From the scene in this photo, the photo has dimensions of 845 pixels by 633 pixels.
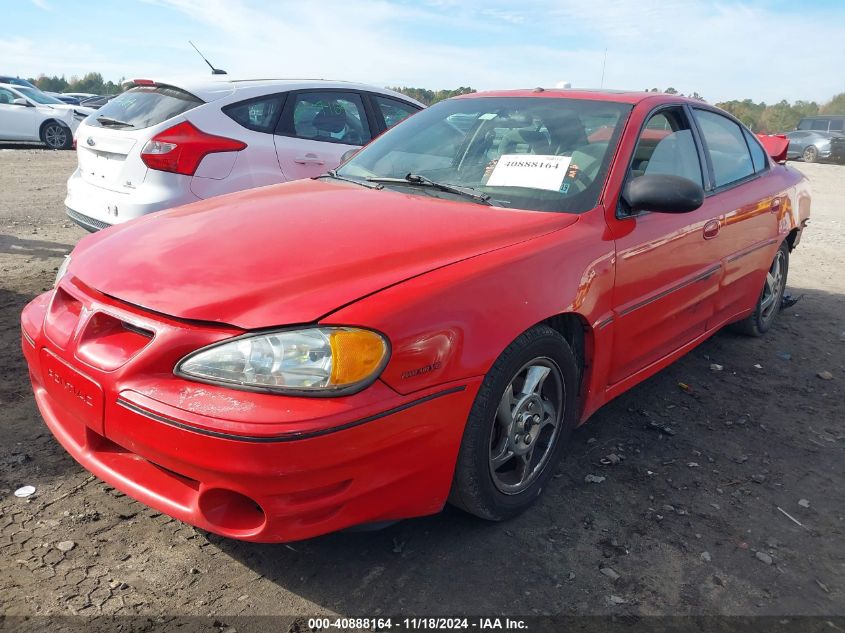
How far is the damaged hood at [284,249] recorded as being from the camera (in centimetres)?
207

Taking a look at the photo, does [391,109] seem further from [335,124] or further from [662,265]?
[662,265]

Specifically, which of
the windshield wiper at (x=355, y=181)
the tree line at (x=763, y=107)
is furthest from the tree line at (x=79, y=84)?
the windshield wiper at (x=355, y=181)

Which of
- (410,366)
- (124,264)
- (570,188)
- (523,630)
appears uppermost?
(570,188)

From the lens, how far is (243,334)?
1977 mm

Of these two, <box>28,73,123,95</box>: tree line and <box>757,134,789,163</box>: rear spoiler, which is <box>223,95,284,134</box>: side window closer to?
<box>757,134,789,163</box>: rear spoiler

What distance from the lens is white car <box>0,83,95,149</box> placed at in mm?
15867

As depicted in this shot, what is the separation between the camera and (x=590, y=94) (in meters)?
3.45

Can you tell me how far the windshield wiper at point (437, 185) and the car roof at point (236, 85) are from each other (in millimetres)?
2297

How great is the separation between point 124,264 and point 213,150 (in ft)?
8.75

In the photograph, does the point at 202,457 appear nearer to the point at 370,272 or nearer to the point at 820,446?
the point at 370,272

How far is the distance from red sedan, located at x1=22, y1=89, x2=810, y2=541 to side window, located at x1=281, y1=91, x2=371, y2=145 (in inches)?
80.8

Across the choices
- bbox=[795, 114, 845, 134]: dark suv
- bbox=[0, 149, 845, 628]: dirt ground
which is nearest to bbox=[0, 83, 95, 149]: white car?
bbox=[0, 149, 845, 628]: dirt ground

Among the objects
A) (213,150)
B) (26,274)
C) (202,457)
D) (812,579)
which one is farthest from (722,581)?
(26,274)

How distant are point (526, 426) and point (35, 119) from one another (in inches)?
671
